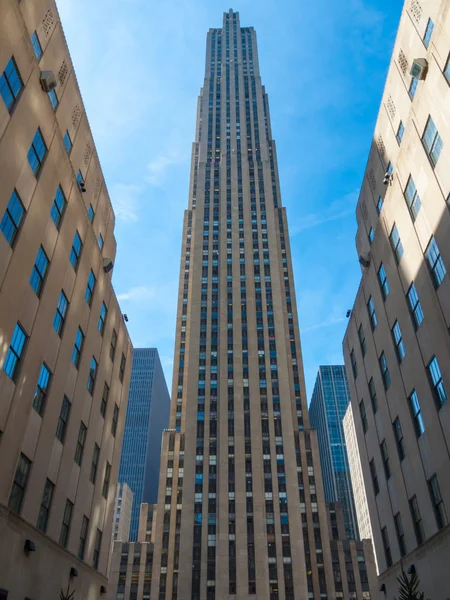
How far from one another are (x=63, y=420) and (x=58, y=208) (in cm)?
1213

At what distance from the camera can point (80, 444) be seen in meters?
30.0

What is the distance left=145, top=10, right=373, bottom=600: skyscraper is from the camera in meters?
77.7

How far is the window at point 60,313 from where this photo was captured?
2706 centimetres

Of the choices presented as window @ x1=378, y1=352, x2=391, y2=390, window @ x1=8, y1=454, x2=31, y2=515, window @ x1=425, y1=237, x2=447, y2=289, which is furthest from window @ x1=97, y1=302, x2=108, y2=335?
window @ x1=425, y1=237, x2=447, y2=289

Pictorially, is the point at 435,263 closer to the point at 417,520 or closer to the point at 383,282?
the point at 383,282

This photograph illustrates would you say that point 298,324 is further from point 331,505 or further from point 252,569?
point 252,569

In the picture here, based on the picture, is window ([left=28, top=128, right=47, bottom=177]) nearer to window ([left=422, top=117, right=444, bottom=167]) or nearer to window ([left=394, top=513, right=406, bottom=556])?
window ([left=422, top=117, right=444, bottom=167])

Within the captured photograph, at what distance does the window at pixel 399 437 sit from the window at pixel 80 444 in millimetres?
19557

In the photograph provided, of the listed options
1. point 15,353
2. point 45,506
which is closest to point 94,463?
point 45,506

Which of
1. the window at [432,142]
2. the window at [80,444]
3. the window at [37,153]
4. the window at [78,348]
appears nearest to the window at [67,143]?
the window at [37,153]

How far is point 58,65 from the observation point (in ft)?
92.2

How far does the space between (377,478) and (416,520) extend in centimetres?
675

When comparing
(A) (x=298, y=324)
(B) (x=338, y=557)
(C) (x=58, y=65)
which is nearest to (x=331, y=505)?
(B) (x=338, y=557)

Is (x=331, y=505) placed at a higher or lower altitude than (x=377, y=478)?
higher
